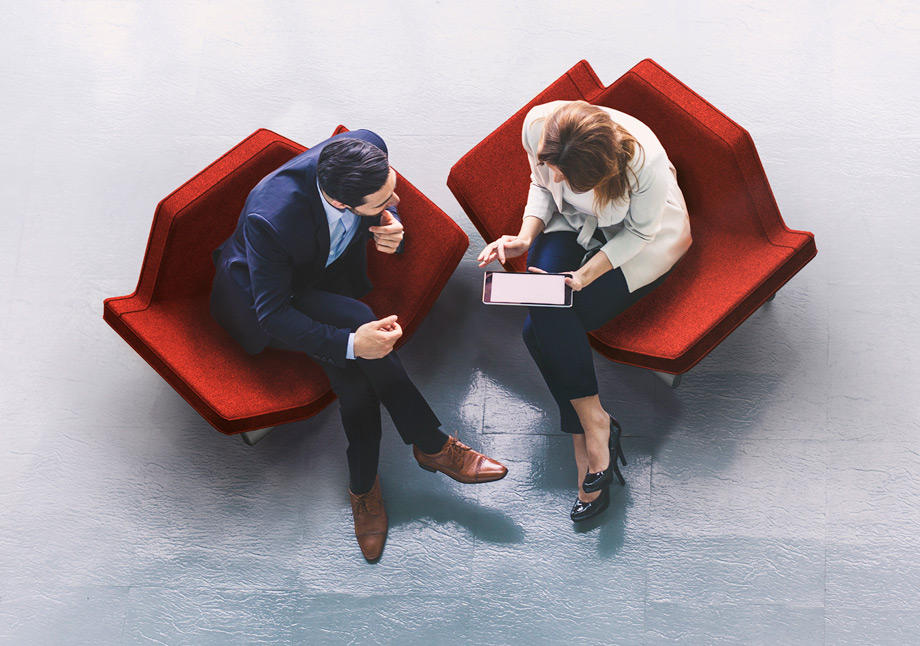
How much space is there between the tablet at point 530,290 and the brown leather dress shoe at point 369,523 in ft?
2.98

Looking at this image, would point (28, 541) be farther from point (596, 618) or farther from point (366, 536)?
point (596, 618)

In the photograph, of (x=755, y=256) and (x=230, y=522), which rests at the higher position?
(x=755, y=256)

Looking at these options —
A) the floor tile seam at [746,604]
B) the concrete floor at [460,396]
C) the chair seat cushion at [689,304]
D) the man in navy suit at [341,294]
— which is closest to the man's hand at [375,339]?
the man in navy suit at [341,294]

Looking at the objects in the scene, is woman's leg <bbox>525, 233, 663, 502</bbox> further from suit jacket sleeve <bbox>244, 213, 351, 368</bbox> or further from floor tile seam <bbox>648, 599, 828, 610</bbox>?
suit jacket sleeve <bbox>244, 213, 351, 368</bbox>

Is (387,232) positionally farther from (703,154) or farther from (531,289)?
(703,154)

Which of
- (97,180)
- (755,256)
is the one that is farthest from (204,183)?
(755,256)

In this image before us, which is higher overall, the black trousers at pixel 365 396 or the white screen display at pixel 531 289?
the white screen display at pixel 531 289

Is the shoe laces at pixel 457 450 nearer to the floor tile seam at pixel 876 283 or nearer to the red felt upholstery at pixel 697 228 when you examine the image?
the red felt upholstery at pixel 697 228

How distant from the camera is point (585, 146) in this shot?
98.5 inches

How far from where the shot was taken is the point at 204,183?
9.94 ft

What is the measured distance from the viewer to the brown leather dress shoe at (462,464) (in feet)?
10.5

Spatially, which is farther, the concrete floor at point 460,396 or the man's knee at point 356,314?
the concrete floor at point 460,396

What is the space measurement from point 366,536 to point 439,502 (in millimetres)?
314

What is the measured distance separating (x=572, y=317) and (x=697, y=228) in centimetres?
61
